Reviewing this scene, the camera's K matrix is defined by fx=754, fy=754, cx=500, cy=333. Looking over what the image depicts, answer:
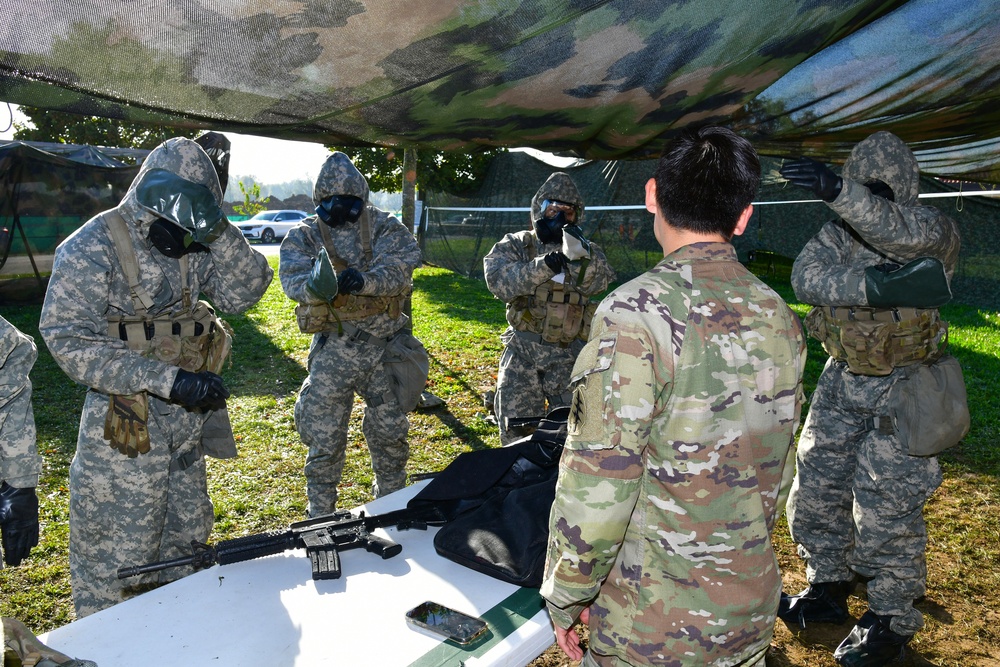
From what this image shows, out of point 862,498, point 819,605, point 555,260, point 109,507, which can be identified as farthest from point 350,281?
point 819,605

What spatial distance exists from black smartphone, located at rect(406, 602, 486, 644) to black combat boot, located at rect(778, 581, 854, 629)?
250 centimetres

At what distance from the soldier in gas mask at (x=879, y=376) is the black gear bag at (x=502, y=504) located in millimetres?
1593

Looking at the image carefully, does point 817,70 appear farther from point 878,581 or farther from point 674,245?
point 878,581

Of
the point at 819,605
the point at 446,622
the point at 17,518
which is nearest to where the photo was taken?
the point at 446,622

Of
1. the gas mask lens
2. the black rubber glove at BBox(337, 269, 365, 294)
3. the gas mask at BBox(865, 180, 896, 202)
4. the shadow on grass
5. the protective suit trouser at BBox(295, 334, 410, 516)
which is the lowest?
the shadow on grass

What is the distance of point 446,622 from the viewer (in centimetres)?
211

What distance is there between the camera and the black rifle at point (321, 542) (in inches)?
92.7

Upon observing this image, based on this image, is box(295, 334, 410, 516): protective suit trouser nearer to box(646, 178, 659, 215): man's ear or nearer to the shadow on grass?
box(646, 178, 659, 215): man's ear

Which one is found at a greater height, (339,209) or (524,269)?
(339,209)

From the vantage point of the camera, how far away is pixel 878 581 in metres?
3.65

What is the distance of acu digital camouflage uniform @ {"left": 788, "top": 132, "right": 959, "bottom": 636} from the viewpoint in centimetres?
351

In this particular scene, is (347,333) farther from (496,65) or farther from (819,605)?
(819,605)

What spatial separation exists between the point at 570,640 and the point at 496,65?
5.18 ft

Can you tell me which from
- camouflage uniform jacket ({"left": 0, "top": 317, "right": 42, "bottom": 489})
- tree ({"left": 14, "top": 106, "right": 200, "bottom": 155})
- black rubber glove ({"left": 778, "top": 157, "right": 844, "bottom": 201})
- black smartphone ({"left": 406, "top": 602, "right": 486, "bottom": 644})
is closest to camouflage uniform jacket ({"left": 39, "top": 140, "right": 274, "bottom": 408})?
camouflage uniform jacket ({"left": 0, "top": 317, "right": 42, "bottom": 489})
